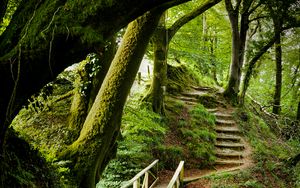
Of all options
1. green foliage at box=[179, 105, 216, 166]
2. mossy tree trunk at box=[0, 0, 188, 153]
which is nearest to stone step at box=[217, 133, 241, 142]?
green foliage at box=[179, 105, 216, 166]

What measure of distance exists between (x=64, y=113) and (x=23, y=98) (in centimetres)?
445

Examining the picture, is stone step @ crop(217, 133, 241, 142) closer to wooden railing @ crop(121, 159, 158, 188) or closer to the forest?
the forest

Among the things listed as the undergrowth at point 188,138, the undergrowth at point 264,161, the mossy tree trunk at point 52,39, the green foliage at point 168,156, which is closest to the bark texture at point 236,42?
the undergrowth at point 264,161

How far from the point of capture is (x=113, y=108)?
4.98 m

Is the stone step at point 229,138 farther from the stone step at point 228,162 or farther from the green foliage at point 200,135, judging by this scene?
the stone step at point 228,162

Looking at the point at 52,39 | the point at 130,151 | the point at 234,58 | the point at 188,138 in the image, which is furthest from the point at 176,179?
the point at 234,58

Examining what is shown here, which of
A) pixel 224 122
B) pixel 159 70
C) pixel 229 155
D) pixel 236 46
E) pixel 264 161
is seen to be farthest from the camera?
pixel 236 46

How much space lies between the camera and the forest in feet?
7.91

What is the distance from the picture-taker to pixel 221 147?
12547mm

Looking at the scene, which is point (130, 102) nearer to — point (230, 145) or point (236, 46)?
point (230, 145)

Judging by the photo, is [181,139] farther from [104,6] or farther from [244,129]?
[104,6]

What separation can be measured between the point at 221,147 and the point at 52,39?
11.2 m

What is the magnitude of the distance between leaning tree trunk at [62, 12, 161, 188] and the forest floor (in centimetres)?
447

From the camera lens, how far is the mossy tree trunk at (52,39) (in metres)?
2.33
